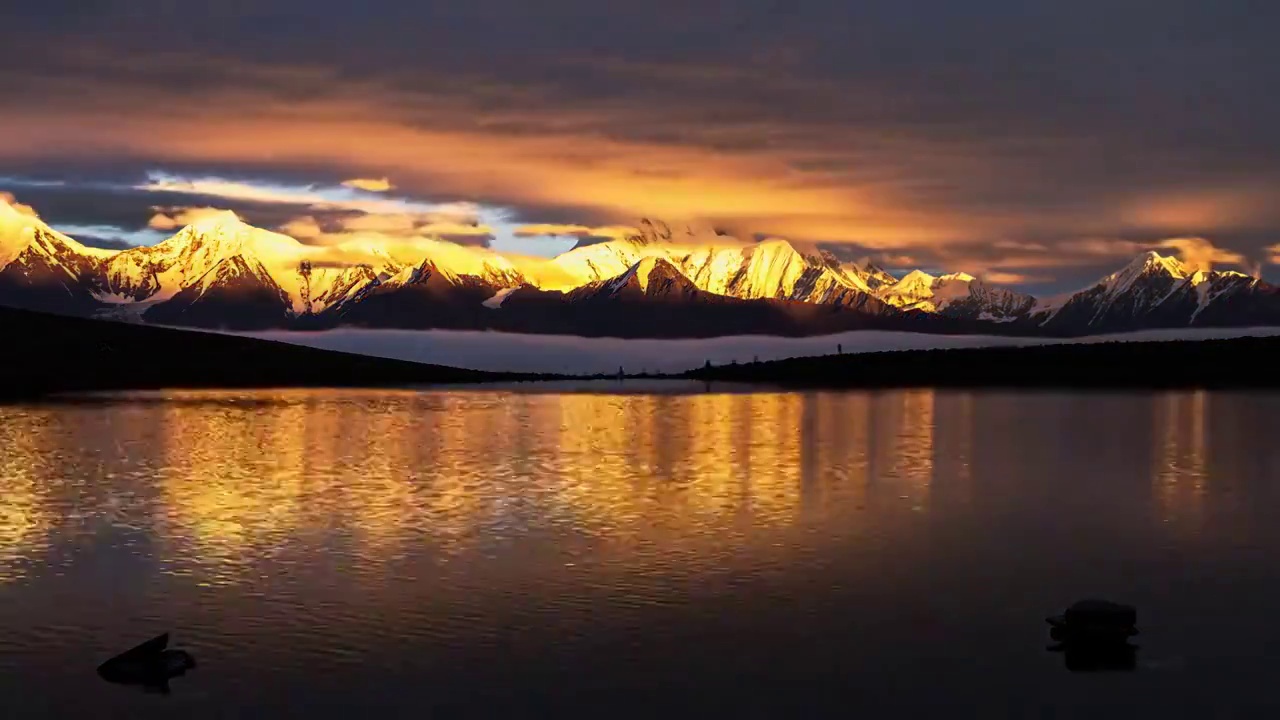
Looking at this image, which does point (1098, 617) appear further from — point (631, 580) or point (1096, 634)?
point (631, 580)

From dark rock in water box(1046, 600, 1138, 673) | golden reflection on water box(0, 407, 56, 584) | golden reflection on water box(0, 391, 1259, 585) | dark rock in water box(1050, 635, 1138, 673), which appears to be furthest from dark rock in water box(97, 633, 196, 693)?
dark rock in water box(1046, 600, 1138, 673)

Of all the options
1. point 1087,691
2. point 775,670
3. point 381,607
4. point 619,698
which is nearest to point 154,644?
point 381,607

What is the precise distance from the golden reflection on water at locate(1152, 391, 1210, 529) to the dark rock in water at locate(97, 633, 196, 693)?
46.8 metres

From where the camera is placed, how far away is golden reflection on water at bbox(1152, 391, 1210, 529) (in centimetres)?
7044

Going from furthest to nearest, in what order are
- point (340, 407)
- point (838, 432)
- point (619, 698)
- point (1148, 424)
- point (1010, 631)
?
point (340, 407)
point (1148, 424)
point (838, 432)
point (1010, 631)
point (619, 698)

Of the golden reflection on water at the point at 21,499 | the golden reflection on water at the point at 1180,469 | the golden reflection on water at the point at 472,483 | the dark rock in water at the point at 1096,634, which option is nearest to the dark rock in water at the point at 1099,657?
the dark rock in water at the point at 1096,634

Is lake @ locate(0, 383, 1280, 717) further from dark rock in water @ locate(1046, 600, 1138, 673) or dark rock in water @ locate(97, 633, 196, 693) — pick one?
dark rock in water @ locate(1046, 600, 1138, 673)

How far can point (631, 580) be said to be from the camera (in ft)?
165

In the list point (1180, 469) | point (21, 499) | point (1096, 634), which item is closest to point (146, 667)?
point (1096, 634)

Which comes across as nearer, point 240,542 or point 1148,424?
point 240,542

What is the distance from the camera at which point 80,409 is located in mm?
175250

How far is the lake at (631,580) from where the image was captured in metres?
36.6

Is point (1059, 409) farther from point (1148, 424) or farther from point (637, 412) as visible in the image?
point (637, 412)

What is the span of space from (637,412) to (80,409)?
7091 cm
